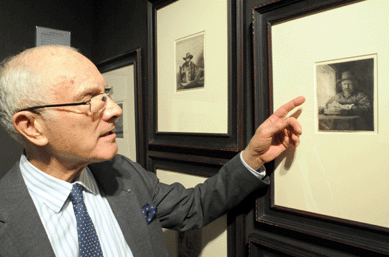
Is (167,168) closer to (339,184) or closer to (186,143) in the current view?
(186,143)

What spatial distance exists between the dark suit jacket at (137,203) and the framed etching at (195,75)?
154mm

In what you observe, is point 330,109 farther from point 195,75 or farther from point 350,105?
point 195,75

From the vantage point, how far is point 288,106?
831mm

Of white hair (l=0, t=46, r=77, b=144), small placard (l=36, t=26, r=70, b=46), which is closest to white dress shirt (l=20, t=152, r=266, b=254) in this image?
white hair (l=0, t=46, r=77, b=144)

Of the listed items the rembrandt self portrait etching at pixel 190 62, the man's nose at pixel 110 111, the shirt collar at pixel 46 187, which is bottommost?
the shirt collar at pixel 46 187

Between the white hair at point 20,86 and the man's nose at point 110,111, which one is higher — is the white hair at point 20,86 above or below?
above

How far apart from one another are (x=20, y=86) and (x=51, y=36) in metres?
1.12

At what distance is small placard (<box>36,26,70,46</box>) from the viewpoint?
1787mm

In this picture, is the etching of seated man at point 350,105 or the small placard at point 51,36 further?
the small placard at point 51,36

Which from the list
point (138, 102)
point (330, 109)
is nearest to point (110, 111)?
point (138, 102)

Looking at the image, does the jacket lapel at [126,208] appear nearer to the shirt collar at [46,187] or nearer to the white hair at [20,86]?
the shirt collar at [46,187]

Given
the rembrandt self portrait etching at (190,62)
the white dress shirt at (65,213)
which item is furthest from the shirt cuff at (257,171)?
the rembrandt self portrait etching at (190,62)

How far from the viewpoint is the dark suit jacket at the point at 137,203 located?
838 mm

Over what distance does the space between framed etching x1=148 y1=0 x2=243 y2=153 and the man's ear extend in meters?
0.55
